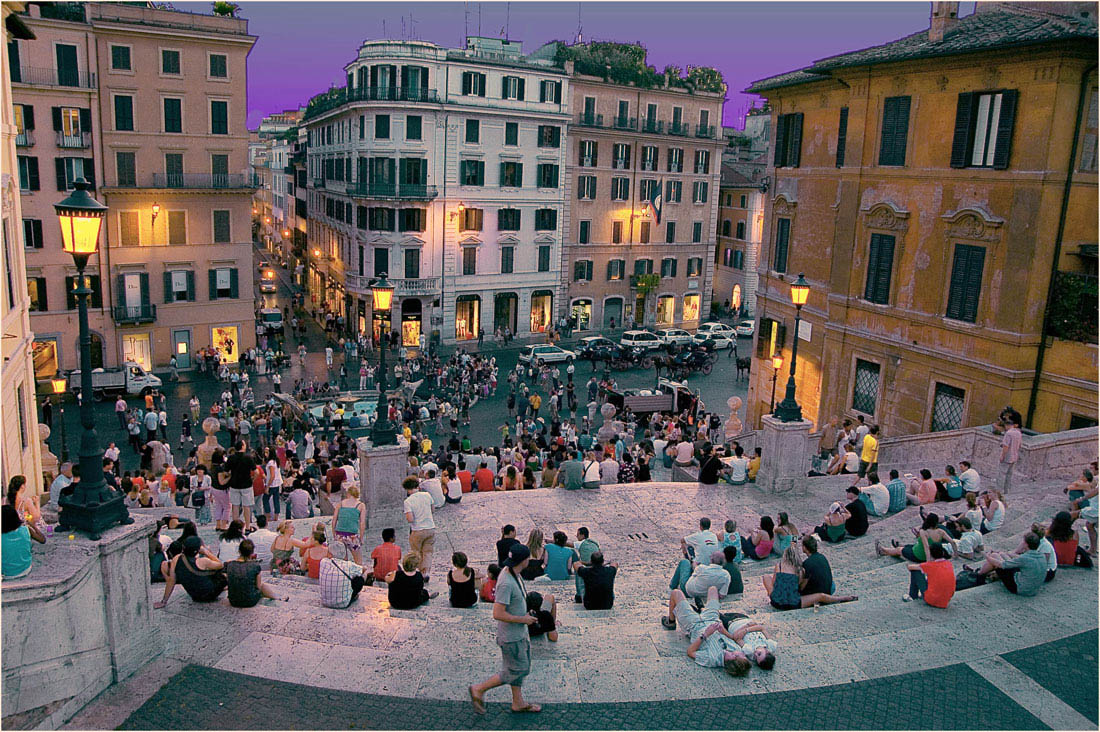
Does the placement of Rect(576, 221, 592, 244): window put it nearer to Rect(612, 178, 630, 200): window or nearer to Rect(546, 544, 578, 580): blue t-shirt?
Rect(612, 178, 630, 200): window

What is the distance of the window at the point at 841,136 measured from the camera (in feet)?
82.7

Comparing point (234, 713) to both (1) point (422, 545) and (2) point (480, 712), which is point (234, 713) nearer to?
(2) point (480, 712)

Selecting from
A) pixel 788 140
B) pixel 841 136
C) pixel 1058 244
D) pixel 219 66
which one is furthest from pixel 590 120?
pixel 1058 244

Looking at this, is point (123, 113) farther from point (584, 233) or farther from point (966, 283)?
point (966, 283)

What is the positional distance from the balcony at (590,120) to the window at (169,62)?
2242 centimetres

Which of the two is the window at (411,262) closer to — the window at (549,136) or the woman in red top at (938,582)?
the window at (549,136)

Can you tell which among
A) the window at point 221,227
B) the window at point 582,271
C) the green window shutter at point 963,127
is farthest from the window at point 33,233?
the green window shutter at point 963,127

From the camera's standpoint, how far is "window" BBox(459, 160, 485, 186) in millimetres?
46656

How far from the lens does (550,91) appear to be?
48.4m

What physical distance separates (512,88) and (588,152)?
21.2ft

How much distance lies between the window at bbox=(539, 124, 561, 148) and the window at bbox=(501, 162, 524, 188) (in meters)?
1.98

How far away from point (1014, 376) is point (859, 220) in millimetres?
6543

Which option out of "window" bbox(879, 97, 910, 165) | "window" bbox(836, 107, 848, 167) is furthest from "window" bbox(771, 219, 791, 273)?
"window" bbox(879, 97, 910, 165)

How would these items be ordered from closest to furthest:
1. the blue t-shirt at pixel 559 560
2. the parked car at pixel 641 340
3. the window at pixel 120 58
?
the blue t-shirt at pixel 559 560
the window at pixel 120 58
the parked car at pixel 641 340
